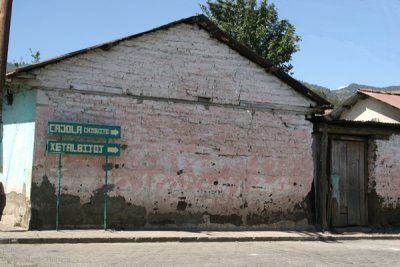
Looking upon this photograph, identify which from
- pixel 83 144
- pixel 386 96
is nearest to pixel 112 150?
pixel 83 144

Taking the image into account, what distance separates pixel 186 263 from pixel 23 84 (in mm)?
6368

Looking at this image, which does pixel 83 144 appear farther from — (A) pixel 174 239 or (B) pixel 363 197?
(B) pixel 363 197

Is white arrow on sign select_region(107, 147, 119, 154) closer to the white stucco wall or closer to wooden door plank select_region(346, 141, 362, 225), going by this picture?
wooden door plank select_region(346, 141, 362, 225)

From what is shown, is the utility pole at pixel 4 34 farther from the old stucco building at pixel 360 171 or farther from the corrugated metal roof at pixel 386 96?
the corrugated metal roof at pixel 386 96

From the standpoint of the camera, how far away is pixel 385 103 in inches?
792

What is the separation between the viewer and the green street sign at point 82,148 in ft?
39.9

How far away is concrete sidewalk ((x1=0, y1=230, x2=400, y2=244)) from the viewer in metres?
11.1

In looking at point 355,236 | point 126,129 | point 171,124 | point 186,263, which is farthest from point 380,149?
point 186,263

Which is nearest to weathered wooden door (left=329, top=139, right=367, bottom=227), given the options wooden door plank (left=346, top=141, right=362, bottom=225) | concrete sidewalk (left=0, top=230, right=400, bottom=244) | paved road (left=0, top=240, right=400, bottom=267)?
wooden door plank (left=346, top=141, right=362, bottom=225)

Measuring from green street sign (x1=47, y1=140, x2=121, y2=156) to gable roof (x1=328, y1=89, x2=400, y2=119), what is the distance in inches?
398

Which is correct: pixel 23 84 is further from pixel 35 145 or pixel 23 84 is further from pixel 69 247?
pixel 69 247

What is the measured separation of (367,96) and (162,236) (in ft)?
41.1

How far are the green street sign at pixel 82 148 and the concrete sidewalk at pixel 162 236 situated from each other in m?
1.89

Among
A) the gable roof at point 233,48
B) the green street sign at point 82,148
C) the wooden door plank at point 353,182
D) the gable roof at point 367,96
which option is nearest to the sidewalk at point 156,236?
the wooden door plank at point 353,182
